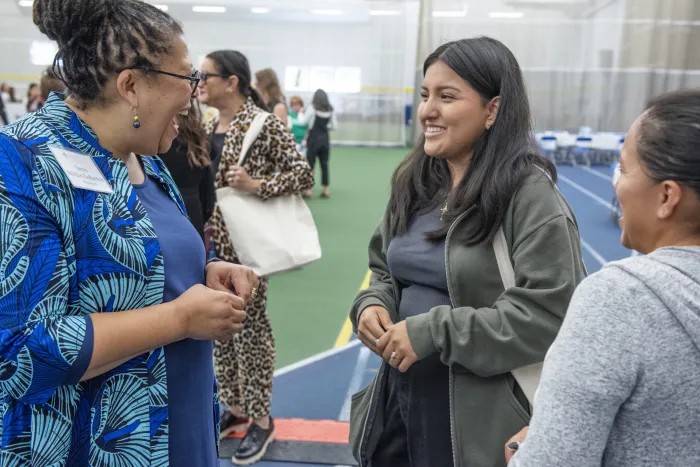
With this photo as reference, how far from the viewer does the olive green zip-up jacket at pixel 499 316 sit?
1591mm

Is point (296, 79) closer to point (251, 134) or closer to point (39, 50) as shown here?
point (39, 50)

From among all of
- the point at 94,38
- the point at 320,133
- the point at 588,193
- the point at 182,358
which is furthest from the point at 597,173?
the point at 94,38

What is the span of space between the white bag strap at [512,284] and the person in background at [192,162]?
1.93m

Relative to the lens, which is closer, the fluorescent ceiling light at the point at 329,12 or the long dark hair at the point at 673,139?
the long dark hair at the point at 673,139

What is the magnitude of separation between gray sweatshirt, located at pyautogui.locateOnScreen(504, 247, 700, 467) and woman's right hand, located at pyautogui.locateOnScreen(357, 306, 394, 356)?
832mm

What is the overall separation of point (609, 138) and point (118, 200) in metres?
14.5

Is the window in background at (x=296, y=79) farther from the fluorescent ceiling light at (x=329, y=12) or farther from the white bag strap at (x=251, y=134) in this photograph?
the white bag strap at (x=251, y=134)

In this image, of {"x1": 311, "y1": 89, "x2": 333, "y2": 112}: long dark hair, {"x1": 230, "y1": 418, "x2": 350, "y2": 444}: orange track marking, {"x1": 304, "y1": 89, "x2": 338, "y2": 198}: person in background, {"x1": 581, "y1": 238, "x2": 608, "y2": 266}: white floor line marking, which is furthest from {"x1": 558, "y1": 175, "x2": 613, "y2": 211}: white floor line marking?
{"x1": 230, "y1": 418, "x2": 350, "y2": 444}: orange track marking

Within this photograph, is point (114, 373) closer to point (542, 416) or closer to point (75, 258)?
point (75, 258)

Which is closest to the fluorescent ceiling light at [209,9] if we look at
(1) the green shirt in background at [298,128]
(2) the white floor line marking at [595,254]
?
(1) the green shirt in background at [298,128]

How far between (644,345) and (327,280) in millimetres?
5548

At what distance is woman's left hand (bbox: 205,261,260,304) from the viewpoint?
1645mm

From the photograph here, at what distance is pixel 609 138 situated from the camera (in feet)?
46.4

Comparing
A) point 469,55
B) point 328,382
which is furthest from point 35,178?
point 328,382
